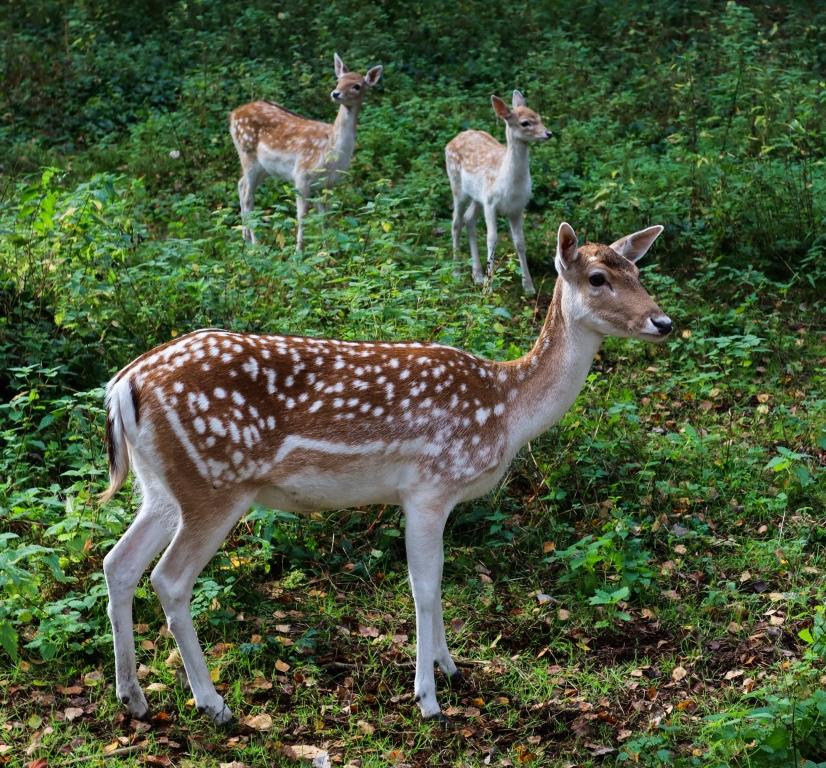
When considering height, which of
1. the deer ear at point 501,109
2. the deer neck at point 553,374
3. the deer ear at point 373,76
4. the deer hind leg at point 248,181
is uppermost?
the deer neck at point 553,374

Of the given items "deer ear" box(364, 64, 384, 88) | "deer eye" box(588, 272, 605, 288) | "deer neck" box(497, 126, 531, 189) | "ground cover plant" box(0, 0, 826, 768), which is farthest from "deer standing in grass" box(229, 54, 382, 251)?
"deer eye" box(588, 272, 605, 288)

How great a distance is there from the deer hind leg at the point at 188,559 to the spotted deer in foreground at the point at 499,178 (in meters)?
5.45

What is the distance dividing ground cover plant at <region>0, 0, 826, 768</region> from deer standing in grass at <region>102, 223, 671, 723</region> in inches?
16.9

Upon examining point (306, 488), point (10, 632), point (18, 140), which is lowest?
point (18, 140)

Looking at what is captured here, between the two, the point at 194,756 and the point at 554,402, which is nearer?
the point at 194,756

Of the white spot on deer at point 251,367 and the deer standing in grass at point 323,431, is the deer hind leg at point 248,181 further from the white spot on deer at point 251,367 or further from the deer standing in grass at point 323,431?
the white spot on deer at point 251,367

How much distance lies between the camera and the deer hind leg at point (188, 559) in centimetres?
508

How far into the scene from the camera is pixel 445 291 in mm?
7879

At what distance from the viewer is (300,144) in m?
11.9

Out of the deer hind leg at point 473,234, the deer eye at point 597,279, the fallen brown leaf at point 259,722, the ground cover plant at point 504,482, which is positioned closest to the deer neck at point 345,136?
the ground cover plant at point 504,482

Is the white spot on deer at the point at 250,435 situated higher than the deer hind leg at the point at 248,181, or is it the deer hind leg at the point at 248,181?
the white spot on deer at the point at 250,435

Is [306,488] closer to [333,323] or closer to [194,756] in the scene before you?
[194,756]

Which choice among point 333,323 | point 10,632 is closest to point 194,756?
point 10,632

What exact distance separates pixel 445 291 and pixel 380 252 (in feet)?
2.70
